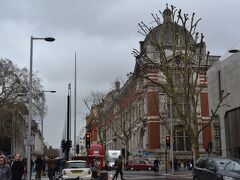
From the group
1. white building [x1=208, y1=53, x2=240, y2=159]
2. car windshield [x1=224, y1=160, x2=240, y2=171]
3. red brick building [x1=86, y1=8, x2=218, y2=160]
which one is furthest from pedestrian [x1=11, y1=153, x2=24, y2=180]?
red brick building [x1=86, y1=8, x2=218, y2=160]

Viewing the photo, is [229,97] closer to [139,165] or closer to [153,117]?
[139,165]

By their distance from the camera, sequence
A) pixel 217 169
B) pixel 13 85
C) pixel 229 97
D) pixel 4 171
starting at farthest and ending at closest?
1. pixel 13 85
2. pixel 229 97
3. pixel 217 169
4. pixel 4 171

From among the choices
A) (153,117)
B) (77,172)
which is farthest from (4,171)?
(153,117)

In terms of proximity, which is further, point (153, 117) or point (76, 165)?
point (153, 117)

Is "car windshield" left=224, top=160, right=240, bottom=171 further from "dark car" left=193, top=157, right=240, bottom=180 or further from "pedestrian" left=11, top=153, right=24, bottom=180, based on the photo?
"pedestrian" left=11, top=153, right=24, bottom=180

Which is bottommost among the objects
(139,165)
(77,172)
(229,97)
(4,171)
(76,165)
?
(139,165)

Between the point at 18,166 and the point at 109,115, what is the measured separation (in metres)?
99.5

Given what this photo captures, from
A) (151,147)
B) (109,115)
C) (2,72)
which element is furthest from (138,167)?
(109,115)

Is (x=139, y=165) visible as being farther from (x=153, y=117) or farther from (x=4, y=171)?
(x=4, y=171)

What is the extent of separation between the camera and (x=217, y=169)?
19.3 m

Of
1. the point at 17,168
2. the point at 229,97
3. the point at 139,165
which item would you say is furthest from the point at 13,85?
the point at 17,168

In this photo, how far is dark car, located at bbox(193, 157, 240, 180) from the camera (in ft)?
60.4

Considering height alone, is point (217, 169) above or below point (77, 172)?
above

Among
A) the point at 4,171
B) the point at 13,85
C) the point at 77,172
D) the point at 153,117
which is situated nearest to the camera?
the point at 4,171
